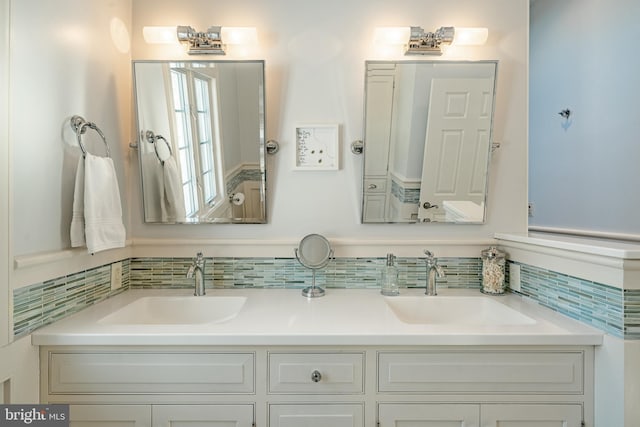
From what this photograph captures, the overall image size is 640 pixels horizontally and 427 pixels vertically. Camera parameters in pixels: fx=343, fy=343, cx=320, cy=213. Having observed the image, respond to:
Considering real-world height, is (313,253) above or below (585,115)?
below

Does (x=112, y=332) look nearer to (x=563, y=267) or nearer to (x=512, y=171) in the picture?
(x=563, y=267)

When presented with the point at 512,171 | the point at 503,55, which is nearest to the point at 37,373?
the point at 512,171

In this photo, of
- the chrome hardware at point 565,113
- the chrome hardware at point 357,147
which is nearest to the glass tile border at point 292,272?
the chrome hardware at point 357,147

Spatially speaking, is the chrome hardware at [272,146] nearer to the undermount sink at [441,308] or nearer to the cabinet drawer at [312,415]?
the undermount sink at [441,308]

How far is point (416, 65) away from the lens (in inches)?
57.5

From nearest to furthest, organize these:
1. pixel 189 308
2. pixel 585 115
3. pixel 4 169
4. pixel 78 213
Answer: pixel 4 169, pixel 78 213, pixel 189 308, pixel 585 115

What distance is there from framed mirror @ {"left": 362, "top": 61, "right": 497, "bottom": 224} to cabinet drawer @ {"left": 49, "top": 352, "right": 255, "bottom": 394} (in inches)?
32.5

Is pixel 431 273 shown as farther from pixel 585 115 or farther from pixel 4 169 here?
pixel 4 169

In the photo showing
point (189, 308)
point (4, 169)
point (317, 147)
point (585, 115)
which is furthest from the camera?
point (585, 115)

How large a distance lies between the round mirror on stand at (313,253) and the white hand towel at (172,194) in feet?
1.79

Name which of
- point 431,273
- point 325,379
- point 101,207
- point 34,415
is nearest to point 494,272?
point 431,273

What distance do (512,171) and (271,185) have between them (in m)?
1.08

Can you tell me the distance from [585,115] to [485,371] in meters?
1.52

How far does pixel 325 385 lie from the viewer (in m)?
1.02
